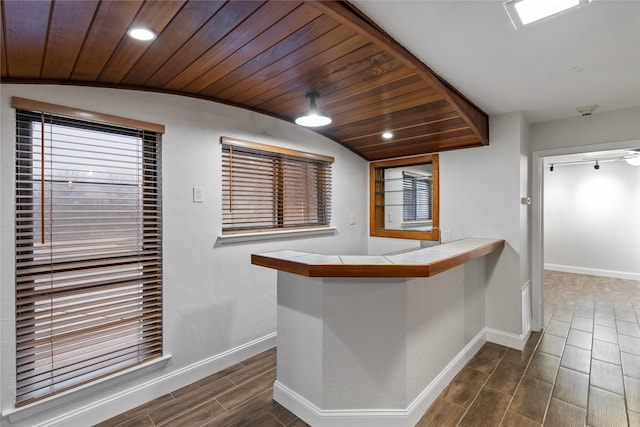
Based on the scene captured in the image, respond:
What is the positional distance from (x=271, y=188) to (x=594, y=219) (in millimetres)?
6351

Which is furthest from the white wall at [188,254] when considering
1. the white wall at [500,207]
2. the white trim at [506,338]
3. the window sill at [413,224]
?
the white trim at [506,338]

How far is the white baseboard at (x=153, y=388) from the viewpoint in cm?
182

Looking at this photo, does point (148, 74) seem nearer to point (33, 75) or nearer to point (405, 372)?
point (33, 75)

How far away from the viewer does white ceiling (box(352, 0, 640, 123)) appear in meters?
1.42

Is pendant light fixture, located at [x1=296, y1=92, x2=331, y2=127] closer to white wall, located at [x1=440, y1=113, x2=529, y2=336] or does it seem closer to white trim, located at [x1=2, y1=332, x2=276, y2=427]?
white wall, located at [x1=440, y1=113, x2=529, y2=336]

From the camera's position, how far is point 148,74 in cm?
188

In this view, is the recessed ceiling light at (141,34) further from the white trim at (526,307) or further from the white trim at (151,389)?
the white trim at (526,307)

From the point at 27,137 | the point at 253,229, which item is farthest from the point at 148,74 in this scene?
the point at 253,229

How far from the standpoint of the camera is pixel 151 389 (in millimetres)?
2098

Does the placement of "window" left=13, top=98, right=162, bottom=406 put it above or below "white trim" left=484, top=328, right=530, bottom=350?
above

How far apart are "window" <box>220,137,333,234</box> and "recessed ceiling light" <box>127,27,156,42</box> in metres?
1.06

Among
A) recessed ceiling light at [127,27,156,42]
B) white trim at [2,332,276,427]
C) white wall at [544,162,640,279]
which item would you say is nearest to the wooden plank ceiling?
recessed ceiling light at [127,27,156,42]

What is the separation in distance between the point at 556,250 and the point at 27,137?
7.98m

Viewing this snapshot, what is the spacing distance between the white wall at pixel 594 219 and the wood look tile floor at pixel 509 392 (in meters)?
3.08
